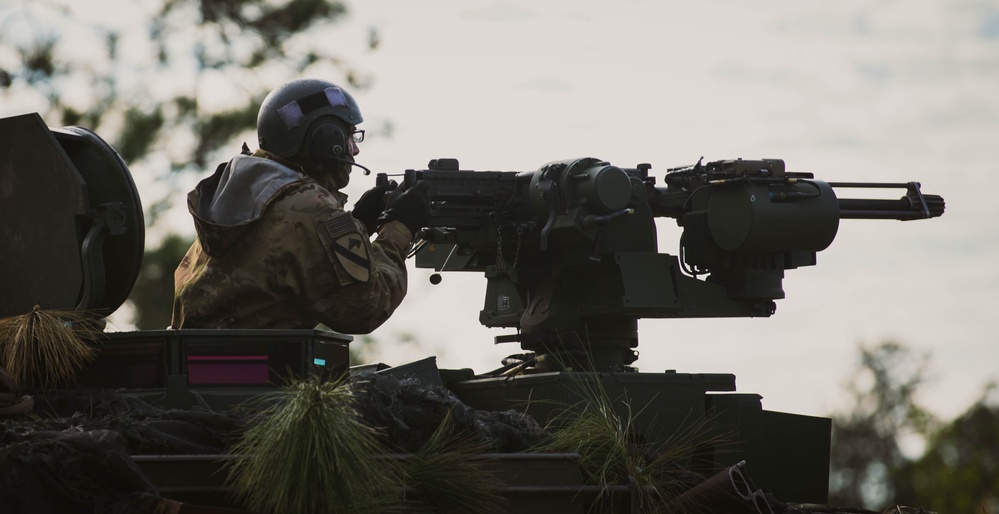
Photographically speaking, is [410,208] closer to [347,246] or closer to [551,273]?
[347,246]

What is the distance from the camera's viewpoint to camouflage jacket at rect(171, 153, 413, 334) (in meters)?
6.12

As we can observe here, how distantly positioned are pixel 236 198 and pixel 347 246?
1.68 feet

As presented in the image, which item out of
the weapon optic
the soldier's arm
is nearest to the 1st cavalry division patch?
the soldier's arm

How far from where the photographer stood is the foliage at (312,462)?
4516mm

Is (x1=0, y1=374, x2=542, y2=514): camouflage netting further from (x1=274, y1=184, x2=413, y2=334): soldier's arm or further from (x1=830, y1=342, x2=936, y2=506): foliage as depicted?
(x1=830, y1=342, x2=936, y2=506): foliage

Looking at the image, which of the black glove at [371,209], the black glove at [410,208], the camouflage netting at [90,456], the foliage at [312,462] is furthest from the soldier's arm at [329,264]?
the foliage at [312,462]

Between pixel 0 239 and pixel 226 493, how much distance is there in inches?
68.8

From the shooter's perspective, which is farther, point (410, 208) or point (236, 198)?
point (410, 208)

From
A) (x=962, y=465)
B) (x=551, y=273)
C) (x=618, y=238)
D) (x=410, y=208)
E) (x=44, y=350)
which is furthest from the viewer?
(x=962, y=465)

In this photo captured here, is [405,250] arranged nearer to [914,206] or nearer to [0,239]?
[0,239]

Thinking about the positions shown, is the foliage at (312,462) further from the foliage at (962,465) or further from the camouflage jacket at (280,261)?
the foliage at (962,465)

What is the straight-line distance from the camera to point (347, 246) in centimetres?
611

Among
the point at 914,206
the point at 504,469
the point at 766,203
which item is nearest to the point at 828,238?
the point at 766,203

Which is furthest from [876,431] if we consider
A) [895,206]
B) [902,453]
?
[895,206]
